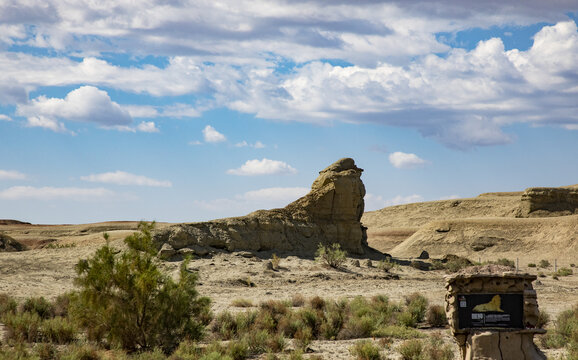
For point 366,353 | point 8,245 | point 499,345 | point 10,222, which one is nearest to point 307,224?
point 8,245

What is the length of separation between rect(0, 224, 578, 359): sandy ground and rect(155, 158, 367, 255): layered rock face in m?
1.30

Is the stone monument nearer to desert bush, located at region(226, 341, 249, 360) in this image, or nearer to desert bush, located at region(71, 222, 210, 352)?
desert bush, located at region(226, 341, 249, 360)

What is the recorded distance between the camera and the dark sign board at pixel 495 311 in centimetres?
1154

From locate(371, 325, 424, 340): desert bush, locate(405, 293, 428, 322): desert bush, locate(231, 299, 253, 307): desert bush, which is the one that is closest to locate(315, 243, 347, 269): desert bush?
locate(231, 299, 253, 307): desert bush

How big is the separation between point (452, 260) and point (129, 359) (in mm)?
34296

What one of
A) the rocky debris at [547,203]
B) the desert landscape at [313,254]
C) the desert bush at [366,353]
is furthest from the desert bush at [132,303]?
the rocky debris at [547,203]

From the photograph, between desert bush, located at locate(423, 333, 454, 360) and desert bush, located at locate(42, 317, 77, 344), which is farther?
desert bush, located at locate(42, 317, 77, 344)

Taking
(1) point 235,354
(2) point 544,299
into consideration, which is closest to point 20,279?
(1) point 235,354

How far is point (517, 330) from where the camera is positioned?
11.5 m

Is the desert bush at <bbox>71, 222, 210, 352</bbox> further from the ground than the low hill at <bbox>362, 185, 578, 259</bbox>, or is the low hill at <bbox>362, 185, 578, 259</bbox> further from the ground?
the low hill at <bbox>362, 185, 578, 259</bbox>

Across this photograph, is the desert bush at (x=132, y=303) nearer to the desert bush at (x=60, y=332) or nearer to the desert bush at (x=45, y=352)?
the desert bush at (x=60, y=332)

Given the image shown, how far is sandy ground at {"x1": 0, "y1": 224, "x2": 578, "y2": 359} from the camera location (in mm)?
25234

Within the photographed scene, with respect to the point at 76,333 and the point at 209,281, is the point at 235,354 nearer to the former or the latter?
the point at 76,333

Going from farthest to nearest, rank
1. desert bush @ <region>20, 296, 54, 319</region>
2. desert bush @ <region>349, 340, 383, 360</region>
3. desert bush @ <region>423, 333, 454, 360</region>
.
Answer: desert bush @ <region>20, 296, 54, 319</region> < desert bush @ <region>349, 340, 383, 360</region> < desert bush @ <region>423, 333, 454, 360</region>
